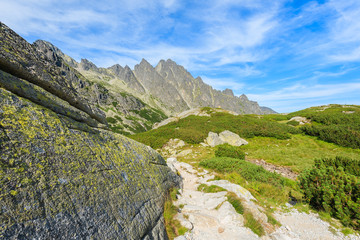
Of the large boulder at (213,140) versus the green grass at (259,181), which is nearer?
the green grass at (259,181)

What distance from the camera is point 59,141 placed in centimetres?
364

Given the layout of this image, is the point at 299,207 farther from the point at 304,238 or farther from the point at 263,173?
the point at 263,173

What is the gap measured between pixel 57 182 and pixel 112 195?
148 cm

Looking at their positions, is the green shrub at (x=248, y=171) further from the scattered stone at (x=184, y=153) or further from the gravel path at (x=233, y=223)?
the scattered stone at (x=184, y=153)

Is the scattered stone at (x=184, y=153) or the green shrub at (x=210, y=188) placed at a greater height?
the green shrub at (x=210, y=188)

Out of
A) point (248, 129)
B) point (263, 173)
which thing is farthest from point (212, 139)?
point (263, 173)

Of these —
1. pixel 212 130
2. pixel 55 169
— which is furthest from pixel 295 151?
pixel 55 169

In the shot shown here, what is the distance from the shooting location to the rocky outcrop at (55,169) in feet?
8.36

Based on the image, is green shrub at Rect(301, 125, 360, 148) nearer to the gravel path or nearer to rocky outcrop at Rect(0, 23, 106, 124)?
the gravel path

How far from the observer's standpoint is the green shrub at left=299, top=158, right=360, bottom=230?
6704 millimetres

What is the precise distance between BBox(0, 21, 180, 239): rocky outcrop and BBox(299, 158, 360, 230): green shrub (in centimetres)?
825

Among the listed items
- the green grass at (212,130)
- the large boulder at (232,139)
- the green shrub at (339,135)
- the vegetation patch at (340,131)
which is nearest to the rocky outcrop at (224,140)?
the large boulder at (232,139)

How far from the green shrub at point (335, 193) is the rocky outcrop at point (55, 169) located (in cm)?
825

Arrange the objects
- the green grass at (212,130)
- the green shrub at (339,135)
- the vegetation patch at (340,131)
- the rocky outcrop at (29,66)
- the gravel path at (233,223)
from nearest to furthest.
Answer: the rocky outcrop at (29,66) → the gravel path at (233,223) → the green shrub at (339,135) → the vegetation patch at (340,131) → the green grass at (212,130)
